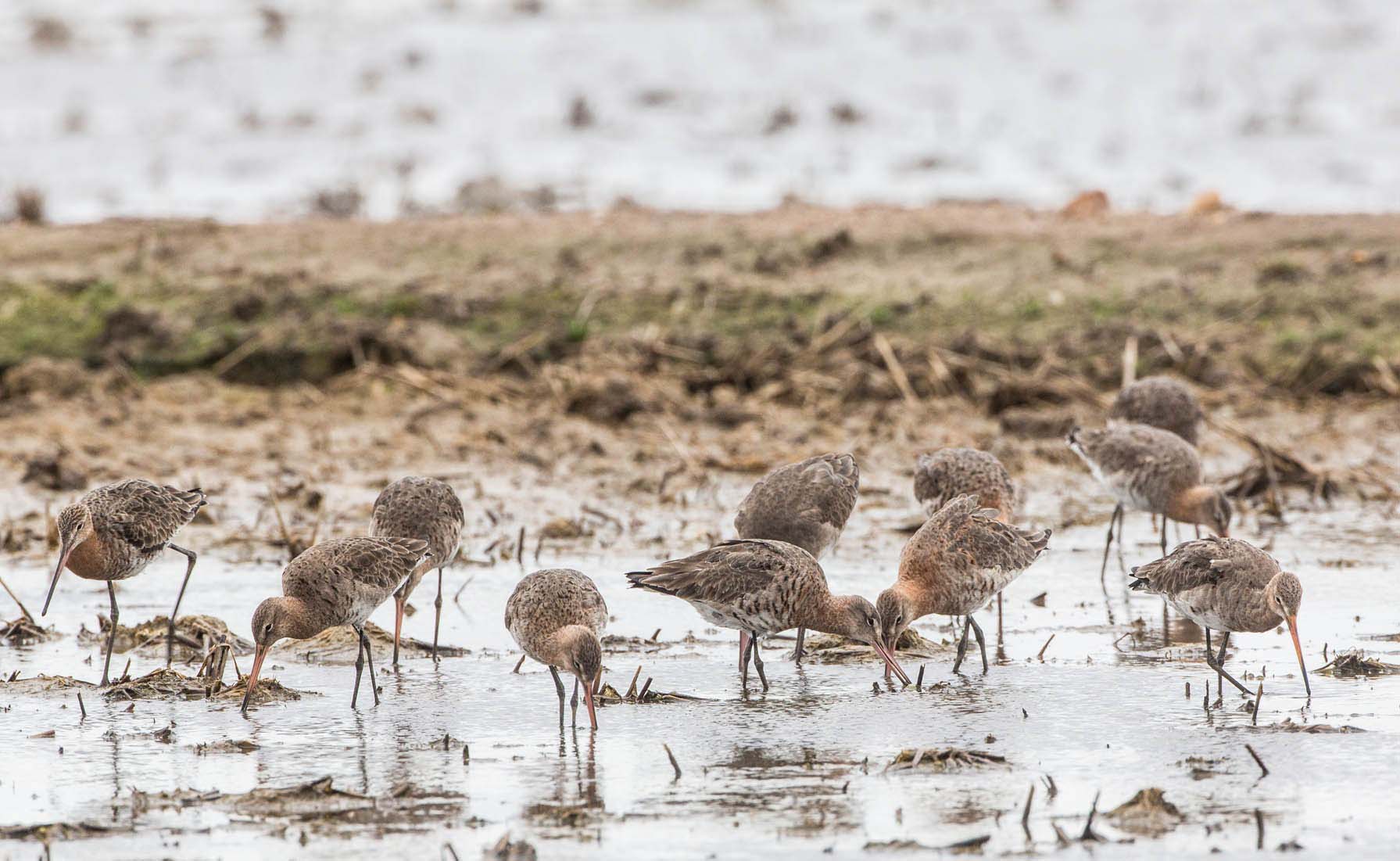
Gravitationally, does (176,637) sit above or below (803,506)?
below

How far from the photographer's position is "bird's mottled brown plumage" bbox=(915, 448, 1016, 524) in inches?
388

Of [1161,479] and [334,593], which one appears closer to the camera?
[334,593]

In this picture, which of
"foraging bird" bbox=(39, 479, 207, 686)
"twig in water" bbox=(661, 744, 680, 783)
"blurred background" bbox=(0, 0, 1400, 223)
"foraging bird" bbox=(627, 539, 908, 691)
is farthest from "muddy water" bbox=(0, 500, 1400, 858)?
"blurred background" bbox=(0, 0, 1400, 223)

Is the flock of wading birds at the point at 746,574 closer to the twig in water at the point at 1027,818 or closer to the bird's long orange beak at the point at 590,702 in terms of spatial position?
the bird's long orange beak at the point at 590,702

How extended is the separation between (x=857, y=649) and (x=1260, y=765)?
265 cm

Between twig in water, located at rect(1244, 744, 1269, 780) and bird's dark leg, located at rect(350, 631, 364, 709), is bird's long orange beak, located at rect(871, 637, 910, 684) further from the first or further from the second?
bird's dark leg, located at rect(350, 631, 364, 709)

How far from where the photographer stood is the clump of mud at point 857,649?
8.76m

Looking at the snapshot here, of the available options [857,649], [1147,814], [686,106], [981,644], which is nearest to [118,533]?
[857,649]

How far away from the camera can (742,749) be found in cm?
718

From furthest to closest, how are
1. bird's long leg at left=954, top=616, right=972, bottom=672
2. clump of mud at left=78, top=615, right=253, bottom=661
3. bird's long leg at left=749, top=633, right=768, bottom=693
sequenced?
clump of mud at left=78, top=615, right=253, bottom=661 → bird's long leg at left=954, top=616, right=972, bottom=672 → bird's long leg at left=749, top=633, right=768, bottom=693

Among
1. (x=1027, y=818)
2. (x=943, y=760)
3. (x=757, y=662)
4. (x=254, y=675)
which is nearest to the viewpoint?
(x=1027, y=818)

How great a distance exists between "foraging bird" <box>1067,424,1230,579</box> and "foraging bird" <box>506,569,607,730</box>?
3.57 meters

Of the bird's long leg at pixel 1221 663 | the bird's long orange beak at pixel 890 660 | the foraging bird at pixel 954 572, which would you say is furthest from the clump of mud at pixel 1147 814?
the foraging bird at pixel 954 572

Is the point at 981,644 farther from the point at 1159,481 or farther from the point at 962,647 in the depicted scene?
the point at 1159,481
